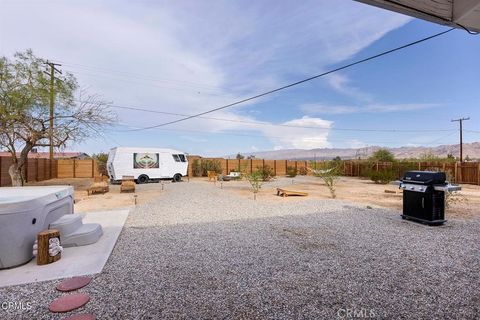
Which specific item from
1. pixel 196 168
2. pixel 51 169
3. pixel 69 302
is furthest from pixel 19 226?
pixel 196 168

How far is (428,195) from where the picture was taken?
225 inches

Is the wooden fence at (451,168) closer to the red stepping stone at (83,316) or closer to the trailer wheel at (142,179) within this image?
the red stepping stone at (83,316)

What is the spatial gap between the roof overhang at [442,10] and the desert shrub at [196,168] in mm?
20549

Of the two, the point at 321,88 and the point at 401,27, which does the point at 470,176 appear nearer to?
the point at 321,88

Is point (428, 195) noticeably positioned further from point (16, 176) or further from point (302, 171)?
point (302, 171)

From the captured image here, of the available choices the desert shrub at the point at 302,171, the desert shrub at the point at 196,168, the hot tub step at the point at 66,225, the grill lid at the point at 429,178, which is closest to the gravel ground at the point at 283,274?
the hot tub step at the point at 66,225

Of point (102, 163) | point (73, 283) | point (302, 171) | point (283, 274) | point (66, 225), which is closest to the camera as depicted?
point (73, 283)

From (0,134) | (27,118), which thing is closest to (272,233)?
(27,118)

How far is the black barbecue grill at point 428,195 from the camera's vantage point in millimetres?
5613

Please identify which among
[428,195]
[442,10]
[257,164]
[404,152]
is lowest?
[428,195]

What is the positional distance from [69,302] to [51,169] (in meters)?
20.1

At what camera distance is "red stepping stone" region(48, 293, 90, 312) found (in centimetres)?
239

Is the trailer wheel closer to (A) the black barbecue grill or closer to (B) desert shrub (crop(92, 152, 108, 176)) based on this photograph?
(B) desert shrub (crop(92, 152, 108, 176))

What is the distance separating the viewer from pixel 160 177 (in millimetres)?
17047
